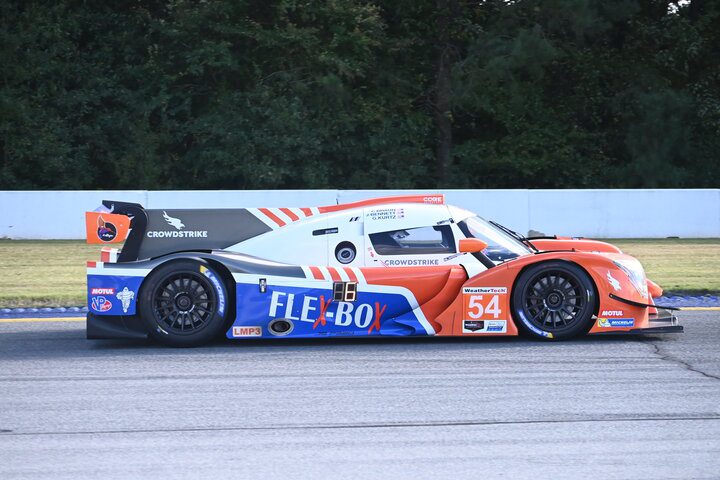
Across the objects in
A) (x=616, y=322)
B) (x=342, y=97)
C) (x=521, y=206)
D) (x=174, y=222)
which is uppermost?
(x=342, y=97)

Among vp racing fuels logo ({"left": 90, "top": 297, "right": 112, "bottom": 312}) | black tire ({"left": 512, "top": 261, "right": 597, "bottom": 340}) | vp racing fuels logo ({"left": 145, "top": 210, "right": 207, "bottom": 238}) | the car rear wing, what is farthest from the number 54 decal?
vp racing fuels logo ({"left": 90, "top": 297, "right": 112, "bottom": 312})

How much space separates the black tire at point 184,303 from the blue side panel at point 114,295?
90 mm

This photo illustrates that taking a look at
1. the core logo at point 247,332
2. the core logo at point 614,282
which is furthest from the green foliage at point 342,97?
the core logo at point 614,282

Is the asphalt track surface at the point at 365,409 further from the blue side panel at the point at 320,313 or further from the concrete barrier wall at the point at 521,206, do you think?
the concrete barrier wall at the point at 521,206

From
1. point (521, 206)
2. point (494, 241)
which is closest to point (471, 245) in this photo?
point (494, 241)

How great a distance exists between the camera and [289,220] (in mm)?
9789

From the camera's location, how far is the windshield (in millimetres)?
9594

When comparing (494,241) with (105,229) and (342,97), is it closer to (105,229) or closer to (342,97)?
(105,229)

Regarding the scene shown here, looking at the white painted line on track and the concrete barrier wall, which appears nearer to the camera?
the white painted line on track

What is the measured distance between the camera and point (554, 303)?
30.3ft

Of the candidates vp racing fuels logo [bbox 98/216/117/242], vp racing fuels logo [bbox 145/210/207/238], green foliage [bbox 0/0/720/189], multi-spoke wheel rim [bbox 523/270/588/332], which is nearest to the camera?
multi-spoke wheel rim [bbox 523/270/588/332]

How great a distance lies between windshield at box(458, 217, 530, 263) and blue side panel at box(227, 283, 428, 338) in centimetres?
97

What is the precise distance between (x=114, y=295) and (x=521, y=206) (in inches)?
642

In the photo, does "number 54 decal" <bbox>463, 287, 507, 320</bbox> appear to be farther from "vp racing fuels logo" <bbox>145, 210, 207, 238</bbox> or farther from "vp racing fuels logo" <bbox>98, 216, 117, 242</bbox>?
"vp racing fuels logo" <bbox>98, 216, 117, 242</bbox>
